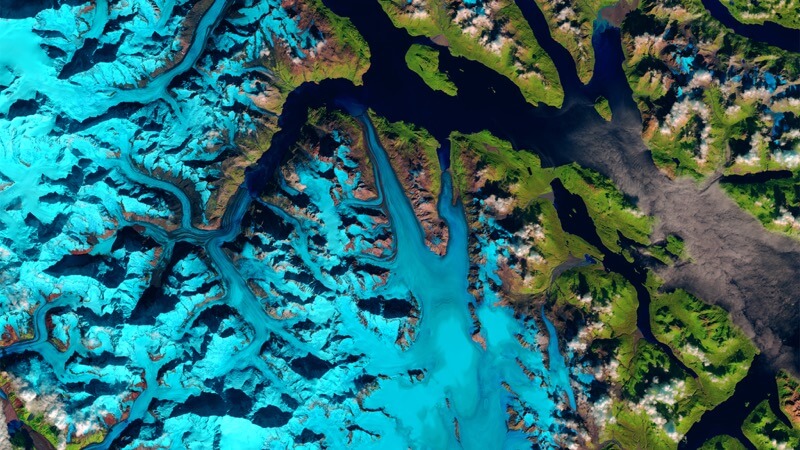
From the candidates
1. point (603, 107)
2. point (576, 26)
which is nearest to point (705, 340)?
point (603, 107)

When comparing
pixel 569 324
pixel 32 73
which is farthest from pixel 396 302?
pixel 32 73

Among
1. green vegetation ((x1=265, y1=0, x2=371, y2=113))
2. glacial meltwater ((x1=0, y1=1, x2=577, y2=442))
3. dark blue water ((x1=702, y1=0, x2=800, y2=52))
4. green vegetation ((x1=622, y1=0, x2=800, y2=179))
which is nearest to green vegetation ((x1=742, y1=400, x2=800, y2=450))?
glacial meltwater ((x1=0, y1=1, x2=577, y2=442))

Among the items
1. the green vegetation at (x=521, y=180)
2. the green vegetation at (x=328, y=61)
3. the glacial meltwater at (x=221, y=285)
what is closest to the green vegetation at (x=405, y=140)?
the glacial meltwater at (x=221, y=285)

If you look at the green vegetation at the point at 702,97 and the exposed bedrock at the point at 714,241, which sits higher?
the green vegetation at the point at 702,97

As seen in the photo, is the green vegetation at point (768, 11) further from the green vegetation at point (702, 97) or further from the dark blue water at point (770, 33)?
the green vegetation at point (702, 97)

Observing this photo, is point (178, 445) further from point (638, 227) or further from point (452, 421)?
point (638, 227)

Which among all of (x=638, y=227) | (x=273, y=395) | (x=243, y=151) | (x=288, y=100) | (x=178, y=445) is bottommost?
(x=178, y=445)
